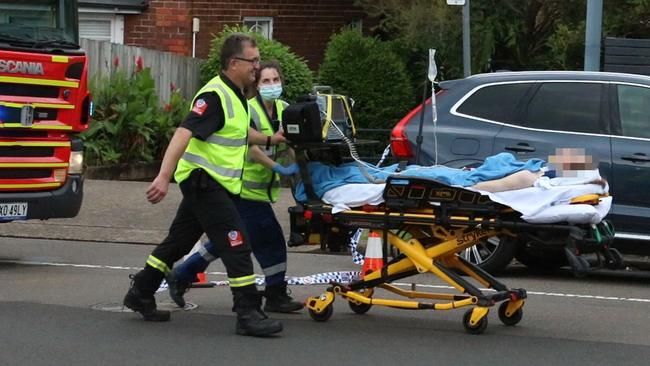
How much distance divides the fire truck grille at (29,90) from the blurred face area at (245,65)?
137 inches

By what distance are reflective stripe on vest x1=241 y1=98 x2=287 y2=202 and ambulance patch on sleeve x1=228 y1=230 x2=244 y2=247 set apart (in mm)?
728

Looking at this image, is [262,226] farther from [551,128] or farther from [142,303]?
[551,128]

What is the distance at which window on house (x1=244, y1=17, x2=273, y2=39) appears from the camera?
23.3m

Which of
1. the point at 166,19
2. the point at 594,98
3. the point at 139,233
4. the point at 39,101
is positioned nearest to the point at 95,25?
the point at 166,19

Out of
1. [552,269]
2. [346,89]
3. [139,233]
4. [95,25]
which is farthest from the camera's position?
[95,25]

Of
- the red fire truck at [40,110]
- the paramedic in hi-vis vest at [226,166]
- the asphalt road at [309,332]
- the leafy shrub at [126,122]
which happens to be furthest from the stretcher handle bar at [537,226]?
the leafy shrub at [126,122]

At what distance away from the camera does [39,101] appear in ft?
38.4

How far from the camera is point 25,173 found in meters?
11.9

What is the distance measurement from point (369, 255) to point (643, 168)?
328 cm

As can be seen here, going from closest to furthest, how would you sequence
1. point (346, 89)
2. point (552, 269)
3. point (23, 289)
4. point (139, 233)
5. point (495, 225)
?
point (495, 225) < point (23, 289) < point (552, 269) < point (139, 233) < point (346, 89)

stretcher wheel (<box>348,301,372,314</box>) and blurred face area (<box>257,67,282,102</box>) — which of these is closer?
stretcher wheel (<box>348,301,372,314</box>)

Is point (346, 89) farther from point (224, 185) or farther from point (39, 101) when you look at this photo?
point (224, 185)

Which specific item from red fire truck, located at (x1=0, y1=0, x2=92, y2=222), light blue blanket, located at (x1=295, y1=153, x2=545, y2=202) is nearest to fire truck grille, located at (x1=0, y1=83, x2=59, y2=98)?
red fire truck, located at (x1=0, y1=0, x2=92, y2=222)

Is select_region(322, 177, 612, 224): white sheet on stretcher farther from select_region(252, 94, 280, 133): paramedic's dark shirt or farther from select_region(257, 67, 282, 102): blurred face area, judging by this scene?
select_region(257, 67, 282, 102): blurred face area
